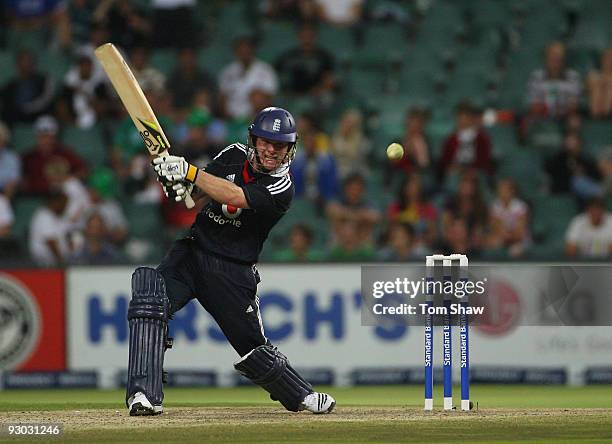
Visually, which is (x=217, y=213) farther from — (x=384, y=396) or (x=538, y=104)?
(x=538, y=104)

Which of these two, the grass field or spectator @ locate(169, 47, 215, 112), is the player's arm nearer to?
the grass field

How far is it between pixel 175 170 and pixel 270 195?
2.02 ft

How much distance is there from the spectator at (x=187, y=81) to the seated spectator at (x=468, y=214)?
334cm

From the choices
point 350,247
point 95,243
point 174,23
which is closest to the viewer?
point 350,247

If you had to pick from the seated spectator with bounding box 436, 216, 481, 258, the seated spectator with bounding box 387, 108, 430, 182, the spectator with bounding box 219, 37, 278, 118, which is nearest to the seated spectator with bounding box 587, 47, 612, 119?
the seated spectator with bounding box 387, 108, 430, 182

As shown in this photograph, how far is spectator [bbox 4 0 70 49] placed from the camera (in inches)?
650

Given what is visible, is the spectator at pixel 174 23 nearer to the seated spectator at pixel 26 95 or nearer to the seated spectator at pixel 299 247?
the seated spectator at pixel 26 95

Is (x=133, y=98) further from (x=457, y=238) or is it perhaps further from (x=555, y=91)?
(x=555, y=91)

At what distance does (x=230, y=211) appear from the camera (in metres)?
8.20

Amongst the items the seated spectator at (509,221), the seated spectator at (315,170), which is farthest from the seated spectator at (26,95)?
the seated spectator at (509,221)

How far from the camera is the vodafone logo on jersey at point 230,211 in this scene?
322 inches

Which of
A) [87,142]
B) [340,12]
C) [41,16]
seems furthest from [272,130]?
[41,16]

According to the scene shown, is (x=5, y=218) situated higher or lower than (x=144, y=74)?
lower

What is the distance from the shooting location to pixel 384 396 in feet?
37.9
